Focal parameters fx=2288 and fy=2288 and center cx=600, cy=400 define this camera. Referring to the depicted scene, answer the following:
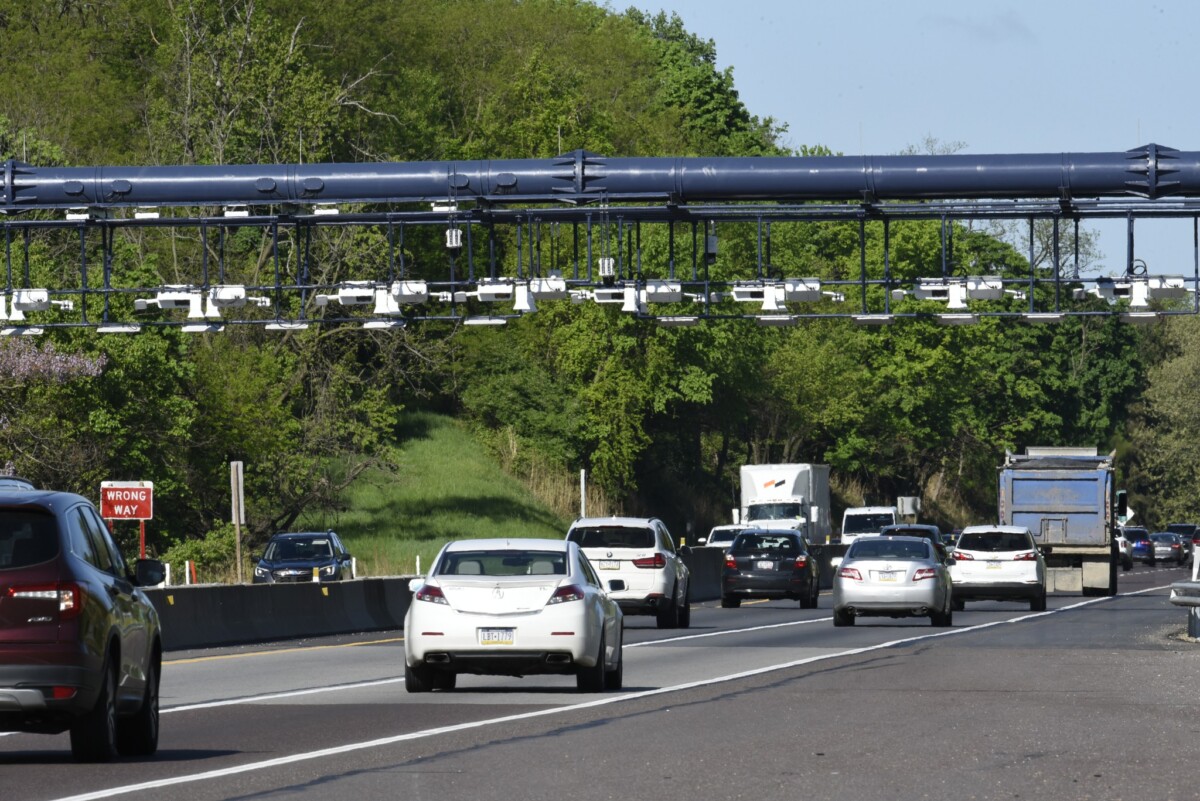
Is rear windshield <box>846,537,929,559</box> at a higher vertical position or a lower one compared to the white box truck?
higher

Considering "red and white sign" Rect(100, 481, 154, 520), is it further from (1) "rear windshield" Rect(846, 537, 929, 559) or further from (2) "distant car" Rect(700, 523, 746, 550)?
(2) "distant car" Rect(700, 523, 746, 550)

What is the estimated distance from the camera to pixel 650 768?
13.8m

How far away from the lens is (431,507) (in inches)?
3029

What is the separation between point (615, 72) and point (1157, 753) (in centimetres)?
9915

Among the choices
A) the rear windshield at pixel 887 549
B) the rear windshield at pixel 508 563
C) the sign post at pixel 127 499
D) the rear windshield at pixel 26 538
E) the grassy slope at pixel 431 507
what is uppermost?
the rear windshield at pixel 26 538

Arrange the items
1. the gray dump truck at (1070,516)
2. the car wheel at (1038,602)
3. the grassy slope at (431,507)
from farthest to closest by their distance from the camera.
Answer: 1. the grassy slope at (431,507)
2. the gray dump truck at (1070,516)
3. the car wheel at (1038,602)

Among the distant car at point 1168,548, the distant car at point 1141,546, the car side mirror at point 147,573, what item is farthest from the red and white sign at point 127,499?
the distant car at point 1168,548

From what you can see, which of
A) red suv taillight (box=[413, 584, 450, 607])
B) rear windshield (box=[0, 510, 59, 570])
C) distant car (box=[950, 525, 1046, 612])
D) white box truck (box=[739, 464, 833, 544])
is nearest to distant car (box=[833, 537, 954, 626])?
distant car (box=[950, 525, 1046, 612])

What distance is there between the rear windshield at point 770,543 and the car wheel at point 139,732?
32.1 meters

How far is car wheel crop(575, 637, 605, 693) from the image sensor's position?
20297 mm

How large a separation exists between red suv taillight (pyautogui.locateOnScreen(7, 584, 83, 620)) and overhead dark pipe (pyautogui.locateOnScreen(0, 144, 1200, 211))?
24.7 meters

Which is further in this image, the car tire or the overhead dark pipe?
the overhead dark pipe

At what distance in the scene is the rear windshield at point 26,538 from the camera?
43.9 ft

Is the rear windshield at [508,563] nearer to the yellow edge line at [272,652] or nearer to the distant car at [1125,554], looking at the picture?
the yellow edge line at [272,652]
